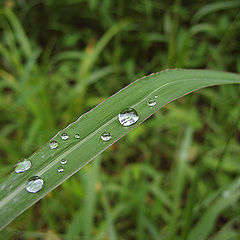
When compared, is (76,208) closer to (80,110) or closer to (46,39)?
(80,110)

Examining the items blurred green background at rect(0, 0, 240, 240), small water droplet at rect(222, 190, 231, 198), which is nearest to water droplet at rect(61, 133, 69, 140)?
blurred green background at rect(0, 0, 240, 240)

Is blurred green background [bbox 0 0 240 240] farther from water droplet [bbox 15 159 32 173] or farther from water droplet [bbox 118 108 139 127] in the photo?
water droplet [bbox 15 159 32 173]

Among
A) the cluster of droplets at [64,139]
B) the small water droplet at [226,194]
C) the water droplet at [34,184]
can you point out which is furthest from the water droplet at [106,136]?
the small water droplet at [226,194]

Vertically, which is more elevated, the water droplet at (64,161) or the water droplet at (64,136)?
the water droplet at (64,136)

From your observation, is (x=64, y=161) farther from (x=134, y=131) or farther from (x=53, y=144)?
(x=134, y=131)

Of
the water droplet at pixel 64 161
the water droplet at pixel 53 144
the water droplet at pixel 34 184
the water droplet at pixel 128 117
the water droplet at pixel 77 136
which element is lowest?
the water droplet at pixel 34 184

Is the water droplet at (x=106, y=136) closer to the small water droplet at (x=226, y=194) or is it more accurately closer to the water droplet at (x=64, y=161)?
the water droplet at (x=64, y=161)
